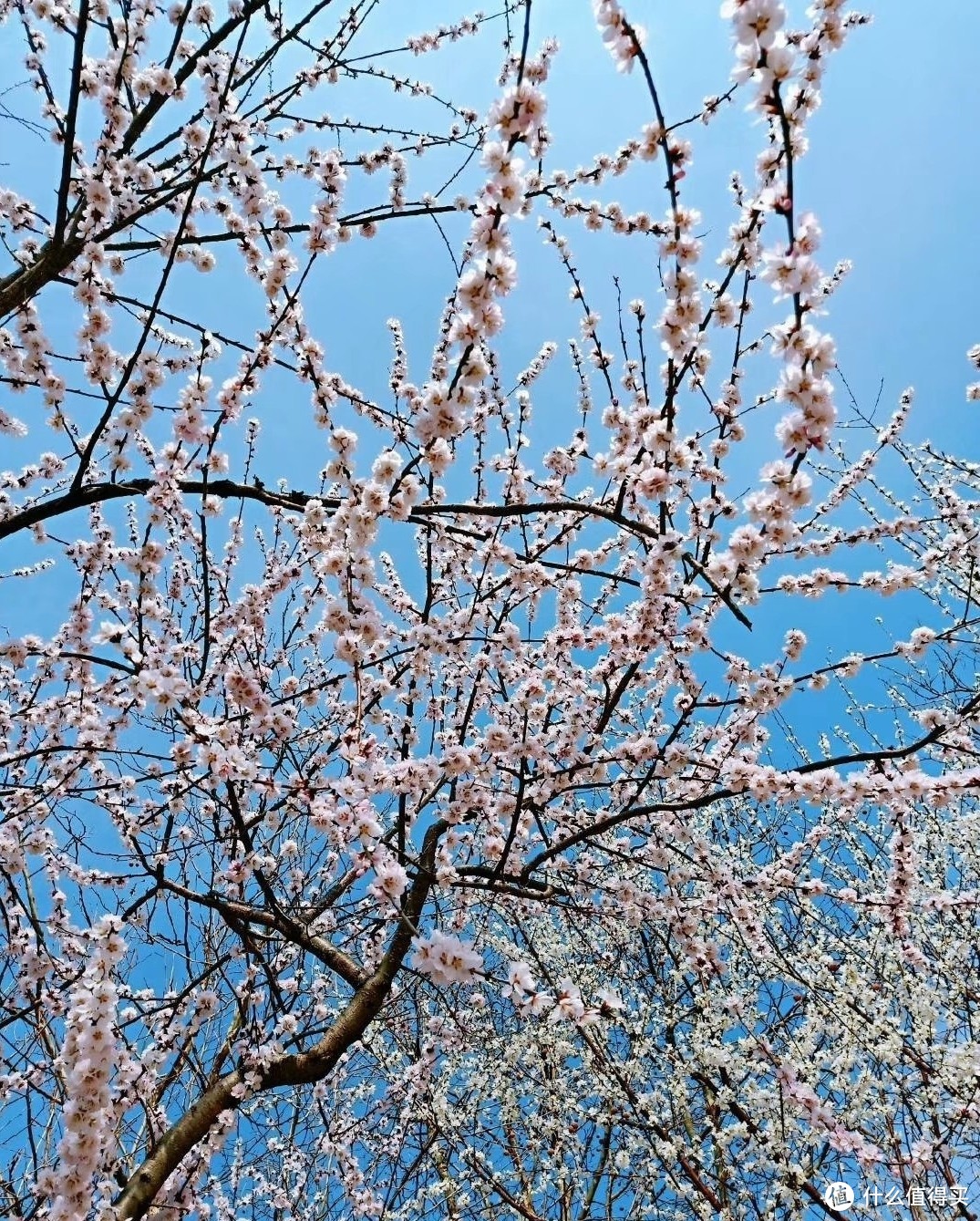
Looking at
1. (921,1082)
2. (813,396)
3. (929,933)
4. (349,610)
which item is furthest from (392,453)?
(929,933)

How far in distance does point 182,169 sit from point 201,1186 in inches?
248

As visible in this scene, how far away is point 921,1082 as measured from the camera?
5160mm

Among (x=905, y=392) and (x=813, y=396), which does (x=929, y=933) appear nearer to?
(x=905, y=392)

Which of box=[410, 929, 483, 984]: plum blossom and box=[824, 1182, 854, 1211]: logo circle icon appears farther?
box=[824, 1182, 854, 1211]: logo circle icon

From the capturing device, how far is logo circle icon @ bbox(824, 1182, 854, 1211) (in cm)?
480

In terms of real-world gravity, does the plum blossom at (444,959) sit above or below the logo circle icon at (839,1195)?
above

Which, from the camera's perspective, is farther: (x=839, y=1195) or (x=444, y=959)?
(x=839, y=1195)

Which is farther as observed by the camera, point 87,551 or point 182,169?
point 87,551

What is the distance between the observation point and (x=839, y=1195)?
488cm

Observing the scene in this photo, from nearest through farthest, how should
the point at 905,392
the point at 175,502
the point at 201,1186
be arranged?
1. the point at 175,502
2. the point at 201,1186
3. the point at 905,392

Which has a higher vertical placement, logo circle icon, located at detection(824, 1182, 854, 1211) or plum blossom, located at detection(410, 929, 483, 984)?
plum blossom, located at detection(410, 929, 483, 984)

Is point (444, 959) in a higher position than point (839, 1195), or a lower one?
higher

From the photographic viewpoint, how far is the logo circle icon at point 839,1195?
4801 millimetres

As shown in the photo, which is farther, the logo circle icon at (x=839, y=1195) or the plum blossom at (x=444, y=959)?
the logo circle icon at (x=839, y=1195)
